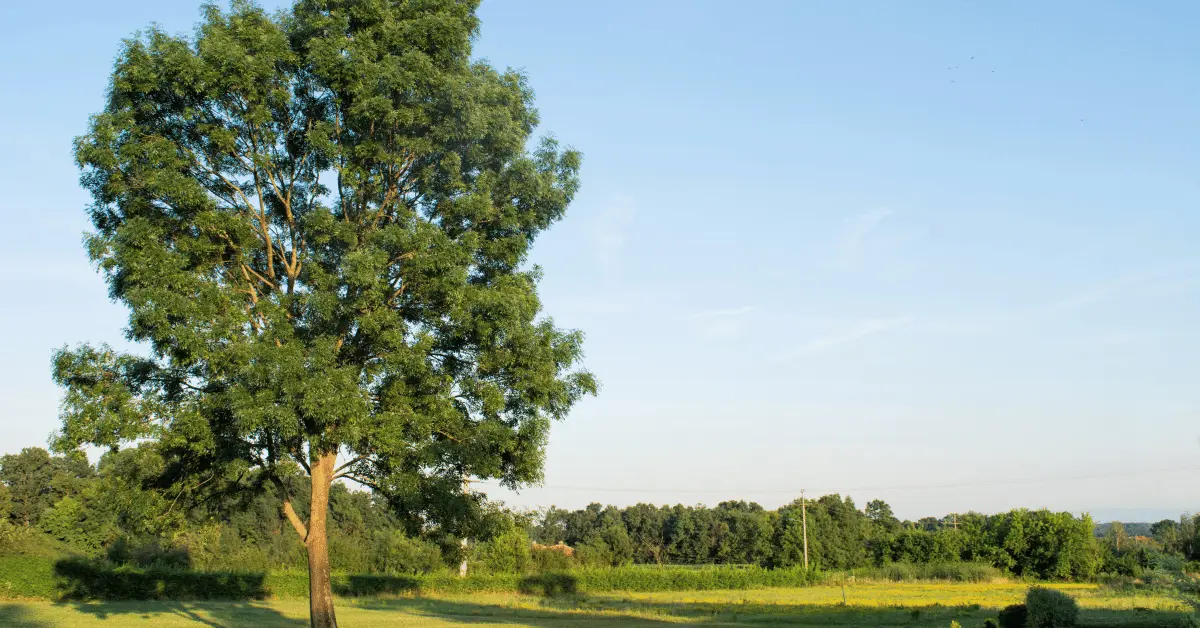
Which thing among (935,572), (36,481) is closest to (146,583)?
(36,481)

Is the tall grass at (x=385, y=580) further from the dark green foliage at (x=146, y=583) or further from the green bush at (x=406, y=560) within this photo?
the green bush at (x=406, y=560)

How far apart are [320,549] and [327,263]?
18.0 ft

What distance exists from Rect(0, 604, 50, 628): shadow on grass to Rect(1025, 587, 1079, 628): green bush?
27977 millimetres

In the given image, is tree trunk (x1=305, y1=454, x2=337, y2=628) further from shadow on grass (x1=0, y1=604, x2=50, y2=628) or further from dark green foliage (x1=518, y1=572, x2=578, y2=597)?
dark green foliage (x1=518, y1=572, x2=578, y2=597)

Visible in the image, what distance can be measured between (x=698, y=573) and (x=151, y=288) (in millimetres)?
58244

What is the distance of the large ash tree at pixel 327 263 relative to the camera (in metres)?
14.7

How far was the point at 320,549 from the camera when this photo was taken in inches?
619

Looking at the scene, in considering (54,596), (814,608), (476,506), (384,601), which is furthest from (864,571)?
(476,506)

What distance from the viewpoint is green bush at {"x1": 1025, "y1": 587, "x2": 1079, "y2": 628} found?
22.0 metres

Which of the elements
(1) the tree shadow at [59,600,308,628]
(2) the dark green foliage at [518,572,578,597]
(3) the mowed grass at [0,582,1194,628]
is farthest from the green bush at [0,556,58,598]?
(2) the dark green foliage at [518,572,578,597]

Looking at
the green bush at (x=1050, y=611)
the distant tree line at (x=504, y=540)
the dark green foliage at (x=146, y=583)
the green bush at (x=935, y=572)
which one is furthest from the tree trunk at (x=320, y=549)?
the green bush at (x=935, y=572)

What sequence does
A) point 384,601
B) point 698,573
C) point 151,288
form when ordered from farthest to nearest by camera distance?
point 698,573 < point 384,601 < point 151,288

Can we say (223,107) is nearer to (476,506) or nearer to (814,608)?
(476,506)

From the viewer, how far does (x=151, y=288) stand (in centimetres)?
1442
